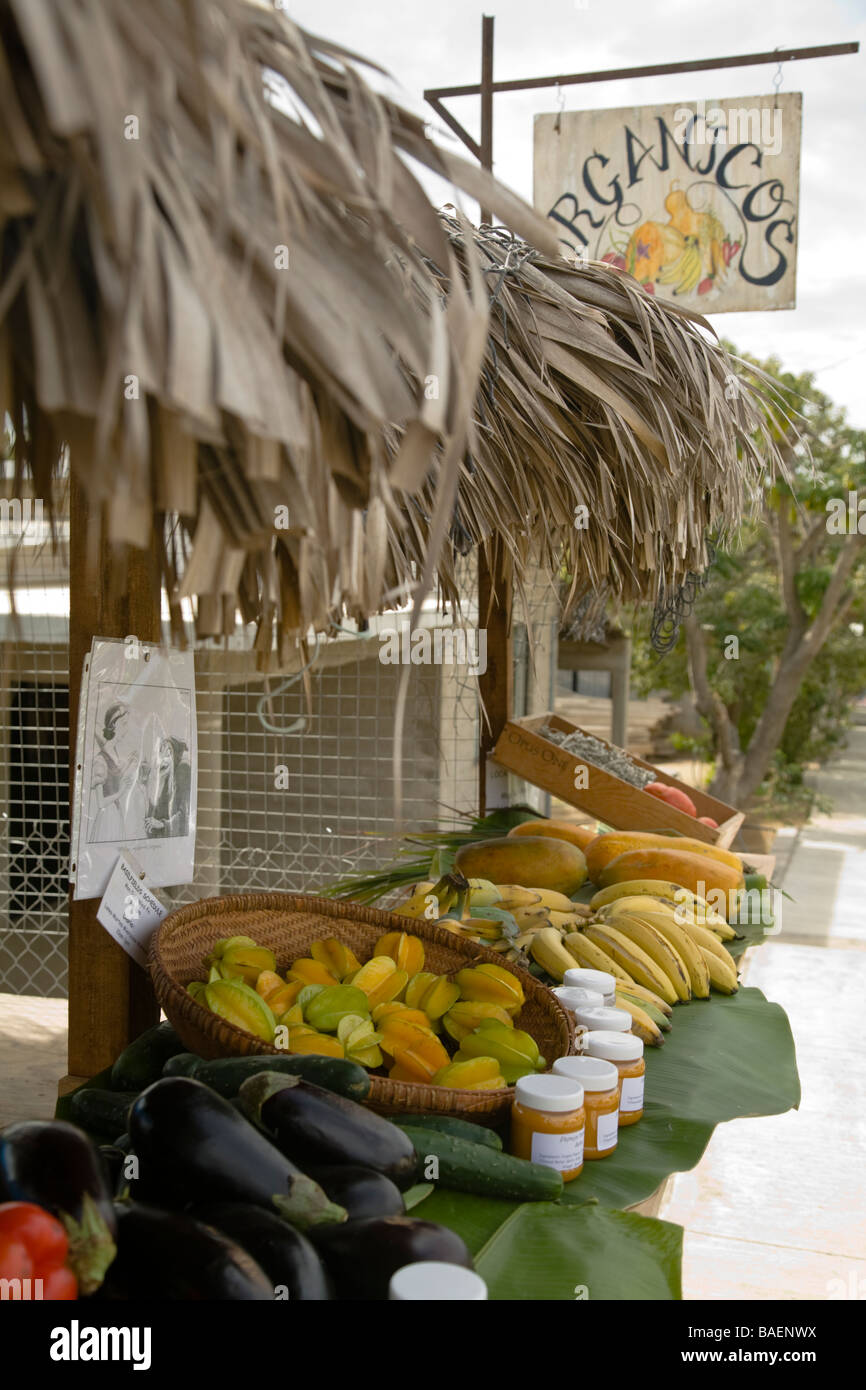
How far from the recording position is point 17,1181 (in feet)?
3.43

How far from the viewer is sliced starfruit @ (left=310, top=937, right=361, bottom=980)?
2.17m

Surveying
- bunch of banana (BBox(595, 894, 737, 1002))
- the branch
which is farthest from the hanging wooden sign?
the branch

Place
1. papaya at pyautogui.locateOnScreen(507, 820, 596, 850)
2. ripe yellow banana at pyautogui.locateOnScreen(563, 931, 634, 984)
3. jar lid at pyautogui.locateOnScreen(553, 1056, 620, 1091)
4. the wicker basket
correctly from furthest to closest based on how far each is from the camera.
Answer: papaya at pyautogui.locateOnScreen(507, 820, 596, 850)
ripe yellow banana at pyautogui.locateOnScreen(563, 931, 634, 984)
jar lid at pyautogui.locateOnScreen(553, 1056, 620, 1091)
the wicker basket

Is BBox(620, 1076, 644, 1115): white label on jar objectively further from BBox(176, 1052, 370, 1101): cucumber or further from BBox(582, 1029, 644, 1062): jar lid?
BBox(176, 1052, 370, 1101): cucumber

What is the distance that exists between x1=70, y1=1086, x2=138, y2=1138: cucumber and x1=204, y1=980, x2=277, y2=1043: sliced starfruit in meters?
0.19

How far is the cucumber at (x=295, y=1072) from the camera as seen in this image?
1517mm

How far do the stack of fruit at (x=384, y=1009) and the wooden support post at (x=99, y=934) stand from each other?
18 cm

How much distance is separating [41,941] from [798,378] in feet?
29.8

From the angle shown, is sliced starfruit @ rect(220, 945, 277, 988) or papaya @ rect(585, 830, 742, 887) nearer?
sliced starfruit @ rect(220, 945, 277, 988)

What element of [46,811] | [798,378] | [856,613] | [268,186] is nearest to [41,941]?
[46,811]

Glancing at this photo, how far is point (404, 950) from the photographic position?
7.29 ft
